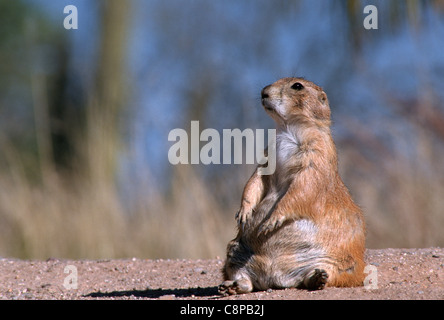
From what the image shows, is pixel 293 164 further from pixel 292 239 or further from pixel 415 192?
pixel 415 192

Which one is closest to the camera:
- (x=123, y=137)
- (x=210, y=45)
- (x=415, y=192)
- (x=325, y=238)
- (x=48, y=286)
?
(x=325, y=238)

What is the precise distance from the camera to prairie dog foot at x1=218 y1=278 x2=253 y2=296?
187 inches

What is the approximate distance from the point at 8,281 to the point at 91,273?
732 millimetres

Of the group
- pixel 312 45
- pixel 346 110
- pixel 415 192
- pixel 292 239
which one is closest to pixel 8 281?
pixel 292 239

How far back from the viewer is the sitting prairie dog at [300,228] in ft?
15.7

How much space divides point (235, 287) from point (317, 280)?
53 cm

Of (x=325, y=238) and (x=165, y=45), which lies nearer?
(x=325, y=238)

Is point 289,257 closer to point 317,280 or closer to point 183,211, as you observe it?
point 317,280

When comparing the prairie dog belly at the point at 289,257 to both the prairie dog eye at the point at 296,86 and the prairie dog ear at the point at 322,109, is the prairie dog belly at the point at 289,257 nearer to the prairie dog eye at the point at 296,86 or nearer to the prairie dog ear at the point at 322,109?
the prairie dog ear at the point at 322,109

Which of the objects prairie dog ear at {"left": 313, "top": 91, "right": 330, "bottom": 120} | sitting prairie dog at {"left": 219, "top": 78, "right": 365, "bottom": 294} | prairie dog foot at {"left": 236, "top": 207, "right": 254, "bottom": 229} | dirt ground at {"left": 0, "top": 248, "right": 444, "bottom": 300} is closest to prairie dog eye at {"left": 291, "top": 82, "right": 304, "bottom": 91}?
prairie dog ear at {"left": 313, "top": 91, "right": 330, "bottom": 120}

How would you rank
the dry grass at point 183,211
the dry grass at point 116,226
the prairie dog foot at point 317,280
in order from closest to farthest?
the prairie dog foot at point 317,280 → the dry grass at point 183,211 → the dry grass at point 116,226

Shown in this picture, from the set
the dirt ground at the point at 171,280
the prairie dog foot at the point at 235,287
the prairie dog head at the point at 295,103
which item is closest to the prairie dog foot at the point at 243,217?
the prairie dog foot at the point at 235,287

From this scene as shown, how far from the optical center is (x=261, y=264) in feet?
16.0

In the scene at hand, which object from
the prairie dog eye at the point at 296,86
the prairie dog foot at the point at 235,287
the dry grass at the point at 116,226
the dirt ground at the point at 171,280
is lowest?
the dry grass at the point at 116,226
